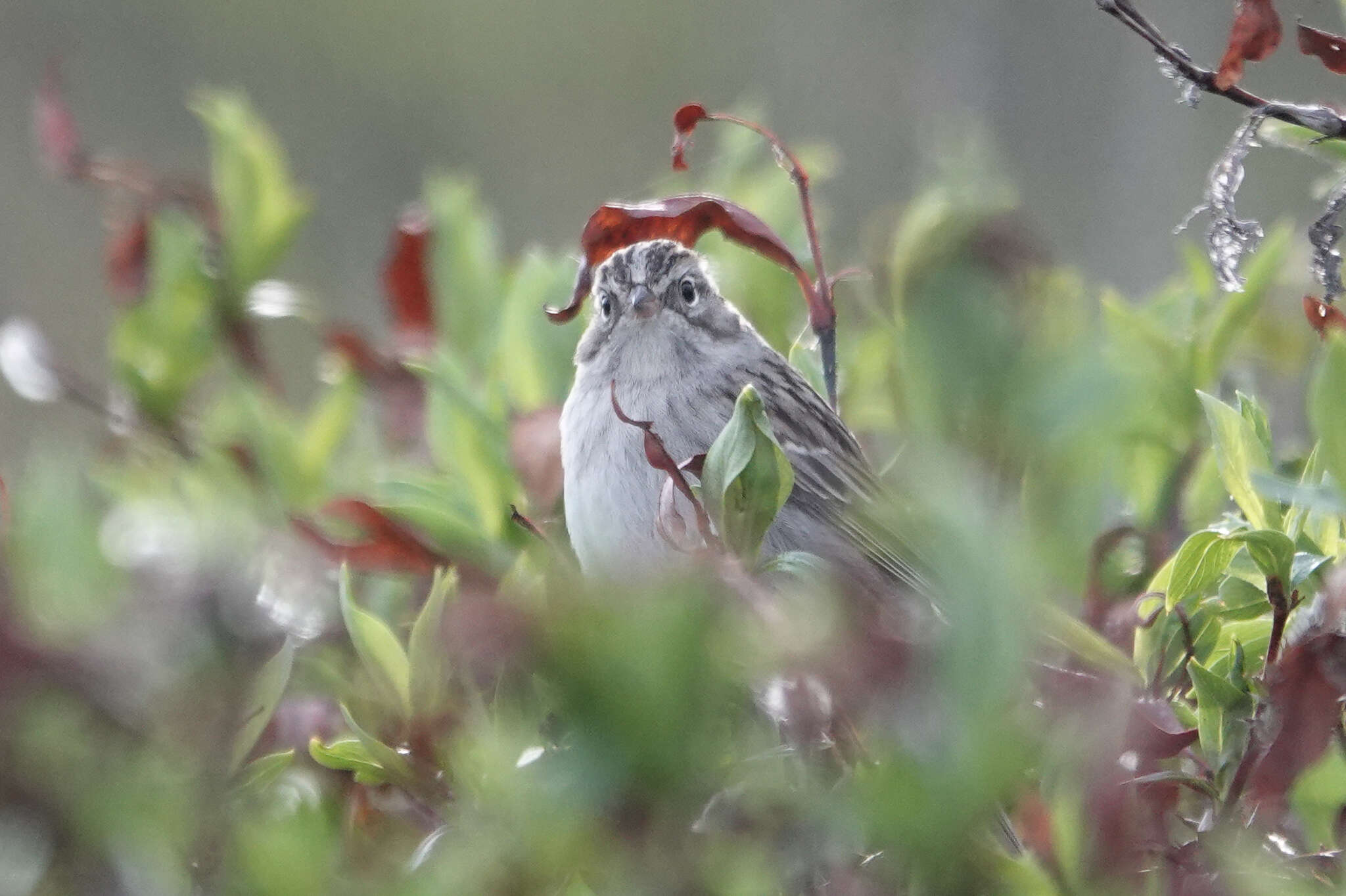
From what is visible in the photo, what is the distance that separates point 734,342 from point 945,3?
3726 millimetres

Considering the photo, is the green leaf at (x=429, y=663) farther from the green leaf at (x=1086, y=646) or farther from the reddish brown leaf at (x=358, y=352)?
the reddish brown leaf at (x=358, y=352)

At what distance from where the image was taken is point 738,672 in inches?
21.3

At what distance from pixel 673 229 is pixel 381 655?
0.38 m

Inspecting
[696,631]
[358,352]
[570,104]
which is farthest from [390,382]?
[570,104]

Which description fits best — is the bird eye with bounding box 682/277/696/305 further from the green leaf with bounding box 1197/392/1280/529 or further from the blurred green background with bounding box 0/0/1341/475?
the blurred green background with bounding box 0/0/1341/475

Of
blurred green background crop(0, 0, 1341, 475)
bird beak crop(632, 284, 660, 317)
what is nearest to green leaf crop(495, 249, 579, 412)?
bird beak crop(632, 284, 660, 317)

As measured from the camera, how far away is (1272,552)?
771 millimetres

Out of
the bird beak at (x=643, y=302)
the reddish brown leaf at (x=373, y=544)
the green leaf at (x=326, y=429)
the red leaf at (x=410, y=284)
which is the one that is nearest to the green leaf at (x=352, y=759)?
the reddish brown leaf at (x=373, y=544)

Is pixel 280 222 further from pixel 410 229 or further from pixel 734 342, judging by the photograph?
pixel 734 342

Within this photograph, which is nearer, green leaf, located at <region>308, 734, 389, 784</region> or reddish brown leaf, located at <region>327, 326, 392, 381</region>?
green leaf, located at <region>308, 734, 389, 784</region>

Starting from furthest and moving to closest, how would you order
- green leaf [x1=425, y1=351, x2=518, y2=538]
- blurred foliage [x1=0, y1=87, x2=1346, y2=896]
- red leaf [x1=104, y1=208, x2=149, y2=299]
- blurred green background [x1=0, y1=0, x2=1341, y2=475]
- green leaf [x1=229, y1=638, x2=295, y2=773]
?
1. blurred green background [x1=0, y1=0, x2=1341, y2=475]
2. red leaf [x1=104, y1=208, x2=149, y2=299]
3. green leaf [x1=425, y1=351, x2=518, y2=538]
4. green leaf [x1=229, y1=638, x2=295, y2=773]
5. blurred foliage [x1=0, y1=87, x2=1346, y2=896]

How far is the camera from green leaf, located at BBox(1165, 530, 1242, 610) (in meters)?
0.81

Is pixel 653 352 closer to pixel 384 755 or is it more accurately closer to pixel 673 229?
pixel 673 229

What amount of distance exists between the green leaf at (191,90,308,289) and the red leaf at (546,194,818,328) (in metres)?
0.53
